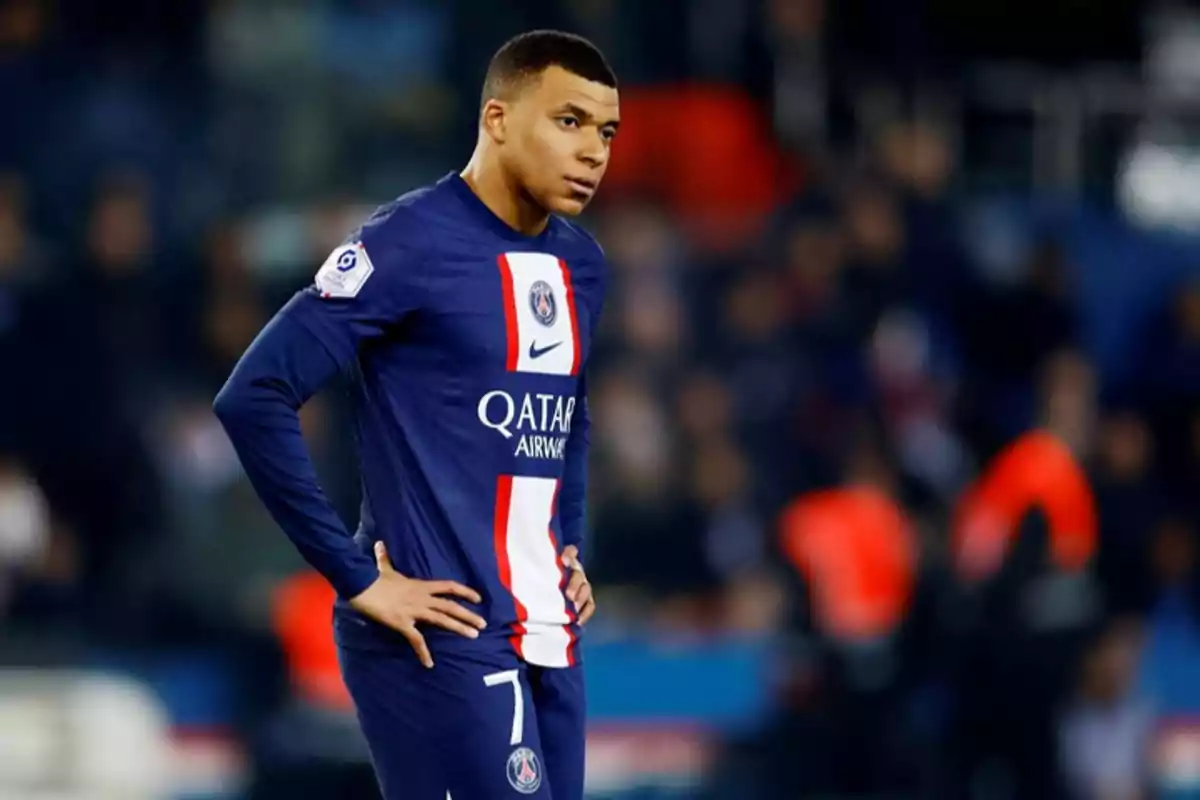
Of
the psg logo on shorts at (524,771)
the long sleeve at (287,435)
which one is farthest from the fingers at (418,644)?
the psg logo on shorts at (524,771)

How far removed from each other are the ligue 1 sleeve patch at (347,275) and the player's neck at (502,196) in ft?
1.03

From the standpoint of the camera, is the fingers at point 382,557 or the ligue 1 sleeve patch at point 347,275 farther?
the fingers at point 382,557

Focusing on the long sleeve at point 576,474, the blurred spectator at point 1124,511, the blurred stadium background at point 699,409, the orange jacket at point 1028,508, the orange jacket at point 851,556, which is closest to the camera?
the long sleeve at point 576,474

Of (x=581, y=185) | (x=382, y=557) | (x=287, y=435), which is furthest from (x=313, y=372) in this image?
(x=581, y=185)

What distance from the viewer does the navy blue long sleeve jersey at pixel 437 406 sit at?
418 centimetres

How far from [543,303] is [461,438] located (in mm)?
319

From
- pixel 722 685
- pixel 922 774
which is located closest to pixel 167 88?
pixel 722 685

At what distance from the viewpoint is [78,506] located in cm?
913

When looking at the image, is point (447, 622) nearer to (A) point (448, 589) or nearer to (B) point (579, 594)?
(A) point (448, 589)

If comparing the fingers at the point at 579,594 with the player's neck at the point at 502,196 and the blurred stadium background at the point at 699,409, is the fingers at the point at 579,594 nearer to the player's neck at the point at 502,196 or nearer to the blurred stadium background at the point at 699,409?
the player's neck at the point at 502,196

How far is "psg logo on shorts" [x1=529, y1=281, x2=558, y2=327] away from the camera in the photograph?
438 cm

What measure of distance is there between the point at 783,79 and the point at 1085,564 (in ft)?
10.9

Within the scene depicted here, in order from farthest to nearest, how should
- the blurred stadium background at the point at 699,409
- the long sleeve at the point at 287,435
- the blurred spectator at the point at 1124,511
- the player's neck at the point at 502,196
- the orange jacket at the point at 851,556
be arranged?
the blurred spectator at the point at 1124,511 → the orange jacket at the point at 851,556 → the blurred stadium background at the point at 699,409 → the player's neck at the point at 502,196 → the long sleeve at the point at 287,435

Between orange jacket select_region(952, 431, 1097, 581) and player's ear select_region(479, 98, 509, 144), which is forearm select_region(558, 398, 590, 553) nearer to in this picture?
player's ear select_region(479, 98, 509, 144)
